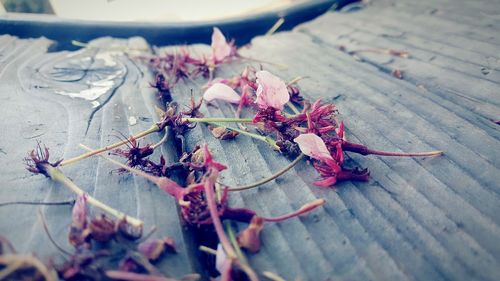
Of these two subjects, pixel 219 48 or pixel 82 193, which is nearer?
pixel 82 193

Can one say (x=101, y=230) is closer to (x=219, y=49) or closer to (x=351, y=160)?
(x=351, y=160)

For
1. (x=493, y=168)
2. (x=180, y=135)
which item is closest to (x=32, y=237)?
(x=180, y=135)

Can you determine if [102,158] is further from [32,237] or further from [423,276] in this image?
[423,276]

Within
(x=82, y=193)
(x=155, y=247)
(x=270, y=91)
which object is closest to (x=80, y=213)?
(x=82, y=193)

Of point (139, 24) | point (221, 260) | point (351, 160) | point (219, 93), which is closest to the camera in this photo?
point (221, 260)

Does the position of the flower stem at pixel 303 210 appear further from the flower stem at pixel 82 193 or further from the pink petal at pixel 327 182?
the flower stem at pixel 82 193

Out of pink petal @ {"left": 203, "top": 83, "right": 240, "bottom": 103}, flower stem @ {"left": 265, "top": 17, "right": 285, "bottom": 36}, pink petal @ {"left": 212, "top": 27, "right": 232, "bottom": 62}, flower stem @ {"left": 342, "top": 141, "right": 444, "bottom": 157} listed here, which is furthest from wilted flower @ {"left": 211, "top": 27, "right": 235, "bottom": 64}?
flower stem @ {"left": 342, "top": 141, "right": 444, "bottom": 157}

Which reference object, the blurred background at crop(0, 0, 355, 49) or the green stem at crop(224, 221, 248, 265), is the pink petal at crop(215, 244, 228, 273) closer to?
the green stem at crop(224, 221, 248, 265)
